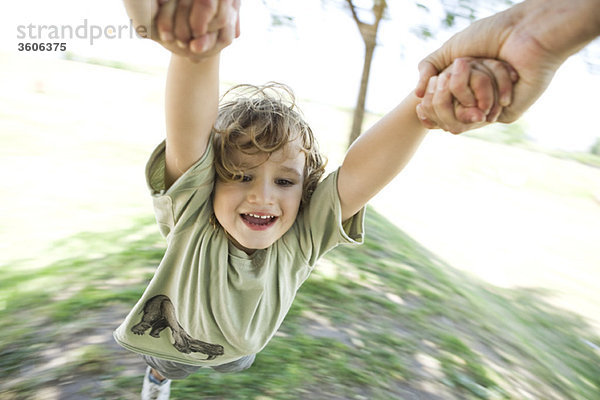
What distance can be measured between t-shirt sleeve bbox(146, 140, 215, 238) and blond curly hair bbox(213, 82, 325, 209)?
7 cm

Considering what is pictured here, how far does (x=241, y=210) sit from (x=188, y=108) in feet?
1.19

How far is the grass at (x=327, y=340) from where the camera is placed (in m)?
2.11

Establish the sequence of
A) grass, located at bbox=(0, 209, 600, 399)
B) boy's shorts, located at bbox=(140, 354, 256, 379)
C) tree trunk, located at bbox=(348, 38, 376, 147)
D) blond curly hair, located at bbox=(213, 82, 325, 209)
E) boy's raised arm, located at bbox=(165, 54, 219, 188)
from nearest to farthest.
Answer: boy's raised arm, located at bbox=(165, 54, 219, 188) < blond curly hair, located at bbox=(213, 82, 325, 209) < boy's shorts, located at bbox=(140, 354, 256, 379) < grass, located at bbox=(0, 209, 600, 399) < tree trunk, located at bbox=(348, 38, 376, 147)

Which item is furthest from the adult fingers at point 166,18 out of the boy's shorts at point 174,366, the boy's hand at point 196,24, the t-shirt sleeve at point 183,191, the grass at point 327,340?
the grass at point 327,340

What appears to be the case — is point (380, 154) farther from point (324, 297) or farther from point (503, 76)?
point (324, 297)

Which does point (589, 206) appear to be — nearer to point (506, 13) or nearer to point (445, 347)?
point (445, 347)

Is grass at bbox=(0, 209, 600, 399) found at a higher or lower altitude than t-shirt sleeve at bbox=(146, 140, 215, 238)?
lower

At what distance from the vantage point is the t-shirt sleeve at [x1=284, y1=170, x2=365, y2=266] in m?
1.41

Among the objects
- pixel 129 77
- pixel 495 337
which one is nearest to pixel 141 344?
pixel 495 337

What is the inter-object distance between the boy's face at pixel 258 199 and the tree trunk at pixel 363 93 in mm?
3993

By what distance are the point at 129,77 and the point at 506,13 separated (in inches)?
545

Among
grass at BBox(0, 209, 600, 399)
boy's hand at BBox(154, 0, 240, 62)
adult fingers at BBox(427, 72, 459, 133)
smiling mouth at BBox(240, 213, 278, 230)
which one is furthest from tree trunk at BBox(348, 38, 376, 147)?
boy's hand at BBox(154, 0, 240, 62)

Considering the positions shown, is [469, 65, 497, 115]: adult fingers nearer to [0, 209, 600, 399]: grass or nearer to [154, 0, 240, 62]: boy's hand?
[154, 0, 240, 62]: boy's hand

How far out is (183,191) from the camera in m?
1.25
